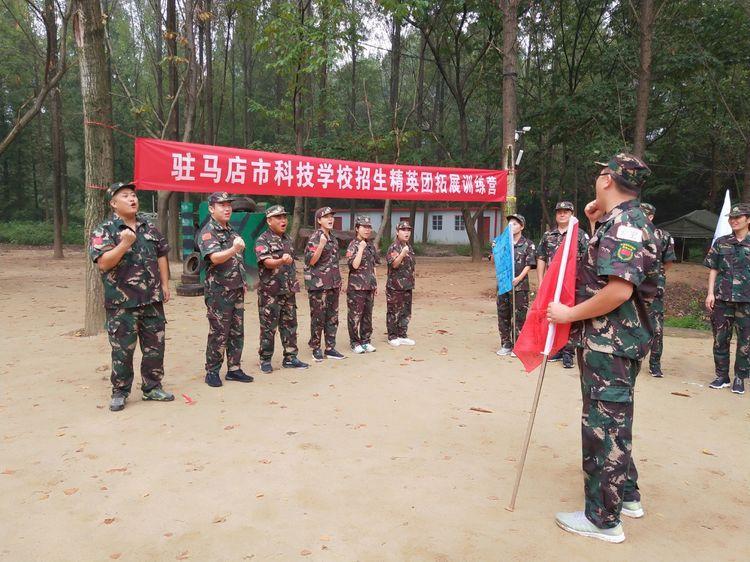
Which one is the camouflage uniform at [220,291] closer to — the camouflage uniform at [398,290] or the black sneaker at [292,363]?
the black sneaker at [292,363]

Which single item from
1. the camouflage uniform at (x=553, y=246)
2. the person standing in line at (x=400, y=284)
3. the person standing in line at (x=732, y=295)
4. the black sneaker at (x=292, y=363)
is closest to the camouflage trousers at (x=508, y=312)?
the camouflage uniform at (x=553, y=246)

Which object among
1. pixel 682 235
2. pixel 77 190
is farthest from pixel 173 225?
pixel 77 190

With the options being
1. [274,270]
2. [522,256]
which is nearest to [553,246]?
[522,256]

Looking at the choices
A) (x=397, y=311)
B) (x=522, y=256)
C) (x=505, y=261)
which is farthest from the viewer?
(x=397, y=311)

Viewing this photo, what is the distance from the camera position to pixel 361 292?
251 inches

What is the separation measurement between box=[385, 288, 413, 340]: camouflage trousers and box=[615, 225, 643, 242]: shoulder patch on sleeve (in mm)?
4509

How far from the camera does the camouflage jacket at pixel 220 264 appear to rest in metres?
4.79

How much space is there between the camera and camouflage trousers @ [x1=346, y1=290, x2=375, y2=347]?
6.38m

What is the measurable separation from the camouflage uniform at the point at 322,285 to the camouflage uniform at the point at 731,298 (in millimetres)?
3894

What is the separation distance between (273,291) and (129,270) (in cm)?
152

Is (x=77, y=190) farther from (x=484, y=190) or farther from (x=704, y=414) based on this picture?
(x=704, y=414)

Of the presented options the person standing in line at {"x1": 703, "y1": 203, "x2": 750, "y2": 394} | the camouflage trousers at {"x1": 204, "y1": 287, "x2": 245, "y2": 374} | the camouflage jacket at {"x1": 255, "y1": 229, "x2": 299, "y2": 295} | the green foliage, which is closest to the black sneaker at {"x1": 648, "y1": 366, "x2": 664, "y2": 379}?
the person standing in line at {"x1": 703, "y1": 203, "x2": 750, "y2": 394}

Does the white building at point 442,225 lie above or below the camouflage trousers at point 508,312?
above

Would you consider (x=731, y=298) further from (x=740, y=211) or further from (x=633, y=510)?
(x=633, y=510)
